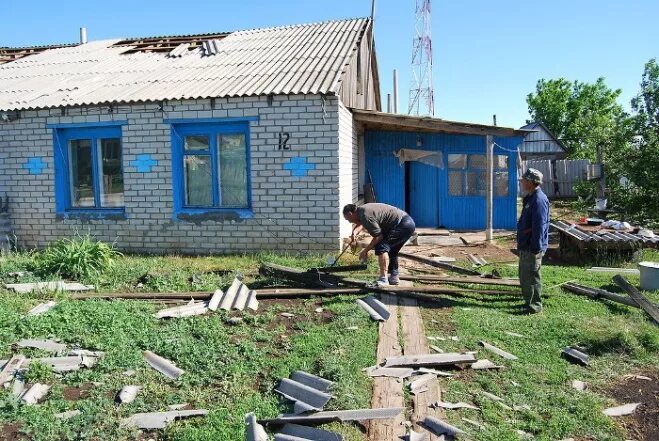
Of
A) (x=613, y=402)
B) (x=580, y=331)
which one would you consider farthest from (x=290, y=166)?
(x=613, y=402)

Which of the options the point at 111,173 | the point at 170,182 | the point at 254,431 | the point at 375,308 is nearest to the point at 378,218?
the point at 375,308

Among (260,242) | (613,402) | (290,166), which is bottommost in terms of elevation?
(613,402)

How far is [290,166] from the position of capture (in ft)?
→ 30.3

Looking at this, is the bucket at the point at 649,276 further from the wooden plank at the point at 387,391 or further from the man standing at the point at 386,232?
the wooden plank at the point at 387,391

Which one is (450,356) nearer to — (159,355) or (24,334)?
(159,355)

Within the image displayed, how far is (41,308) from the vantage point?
6082 millimetres

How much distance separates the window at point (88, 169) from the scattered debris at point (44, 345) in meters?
5.49

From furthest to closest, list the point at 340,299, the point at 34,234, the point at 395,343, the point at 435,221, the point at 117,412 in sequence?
1. the point at 435,221
2. the point at 34,234
3. the point at 340,299
4. the point at 395,343
5. the point at 117,412

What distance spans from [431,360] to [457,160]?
8680mm

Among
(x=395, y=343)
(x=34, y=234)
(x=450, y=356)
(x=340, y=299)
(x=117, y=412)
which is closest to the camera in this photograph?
(x=117, y=412)

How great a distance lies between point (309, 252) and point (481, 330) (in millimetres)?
4403

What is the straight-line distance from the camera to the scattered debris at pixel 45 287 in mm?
6996

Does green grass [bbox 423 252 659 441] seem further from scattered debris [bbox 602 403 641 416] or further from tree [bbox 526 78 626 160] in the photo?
tree [bbox 526 78 626 160]

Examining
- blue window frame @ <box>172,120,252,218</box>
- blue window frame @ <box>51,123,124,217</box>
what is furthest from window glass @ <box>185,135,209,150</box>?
blue window frame @ <box>51,123,124,217</box>
